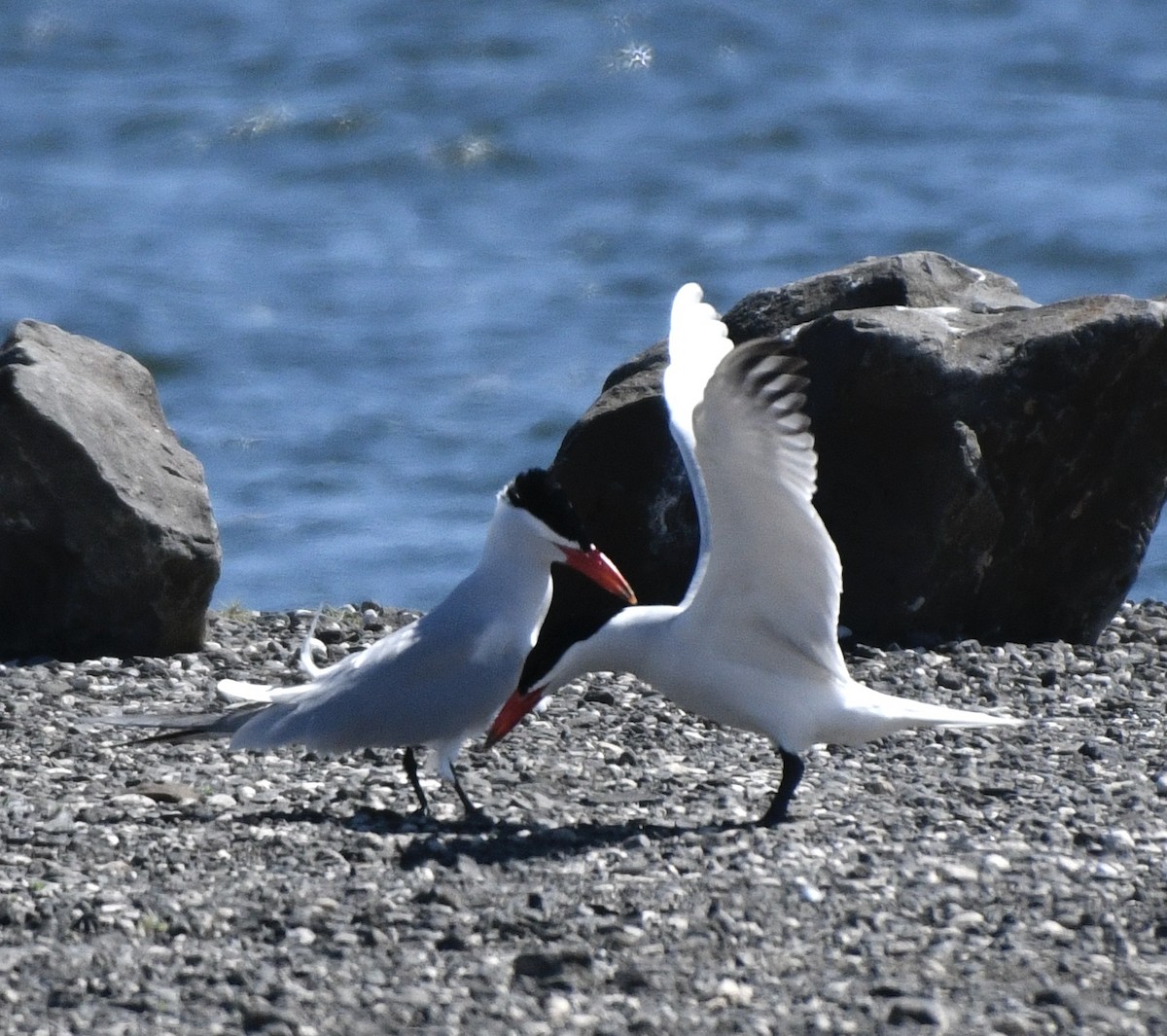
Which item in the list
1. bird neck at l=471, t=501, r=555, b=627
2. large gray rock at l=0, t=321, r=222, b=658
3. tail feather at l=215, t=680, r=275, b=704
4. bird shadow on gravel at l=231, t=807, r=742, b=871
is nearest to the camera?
bird shadow on gravel at l=231, t=807, r=742, b=871

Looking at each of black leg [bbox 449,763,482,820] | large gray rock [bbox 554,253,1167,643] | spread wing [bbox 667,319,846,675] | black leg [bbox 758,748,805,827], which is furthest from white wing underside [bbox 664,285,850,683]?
large gray rock [bbox 554,253,1167,643]

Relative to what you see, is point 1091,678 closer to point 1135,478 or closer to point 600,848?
point 1135,478

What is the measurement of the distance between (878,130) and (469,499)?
985cm

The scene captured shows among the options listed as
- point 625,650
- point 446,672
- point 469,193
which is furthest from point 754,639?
Result: point 469,193

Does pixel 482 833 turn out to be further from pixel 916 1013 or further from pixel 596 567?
pixel 916 1013

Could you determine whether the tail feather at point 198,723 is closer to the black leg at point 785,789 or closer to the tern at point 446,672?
the tern at point 446,672

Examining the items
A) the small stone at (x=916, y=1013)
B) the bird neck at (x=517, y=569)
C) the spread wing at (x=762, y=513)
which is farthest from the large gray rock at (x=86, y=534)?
the small stone at (x=916, y=1013)

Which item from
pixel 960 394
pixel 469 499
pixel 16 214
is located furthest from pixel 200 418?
pixel 960 394

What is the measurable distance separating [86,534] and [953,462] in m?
3.30

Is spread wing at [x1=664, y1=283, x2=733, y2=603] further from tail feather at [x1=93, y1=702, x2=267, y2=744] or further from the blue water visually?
the blue water

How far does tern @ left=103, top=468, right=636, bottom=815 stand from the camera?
5820 millimetres

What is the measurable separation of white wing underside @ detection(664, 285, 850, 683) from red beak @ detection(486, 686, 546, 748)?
0.50 metres

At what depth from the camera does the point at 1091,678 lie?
7.80 m

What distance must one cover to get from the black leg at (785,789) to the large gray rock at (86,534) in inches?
119
